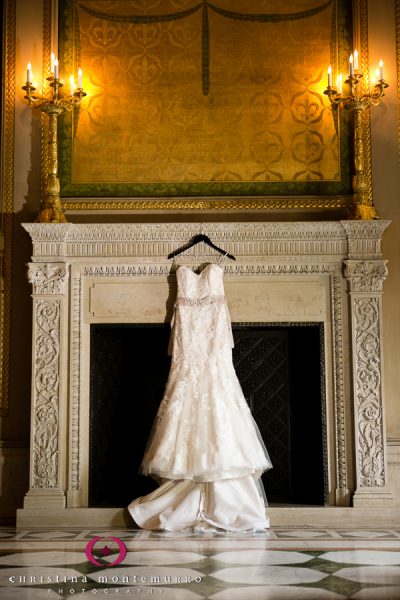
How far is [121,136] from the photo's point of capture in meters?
6.62

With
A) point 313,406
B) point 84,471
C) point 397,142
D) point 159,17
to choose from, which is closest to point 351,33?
point 397,142

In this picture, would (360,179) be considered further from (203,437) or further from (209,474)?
(209,474)

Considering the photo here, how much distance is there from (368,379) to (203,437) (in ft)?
4.37

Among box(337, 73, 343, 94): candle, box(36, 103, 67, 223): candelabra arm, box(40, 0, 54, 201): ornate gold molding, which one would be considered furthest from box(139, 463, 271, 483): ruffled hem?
box(337, 73, 343, 94): candle

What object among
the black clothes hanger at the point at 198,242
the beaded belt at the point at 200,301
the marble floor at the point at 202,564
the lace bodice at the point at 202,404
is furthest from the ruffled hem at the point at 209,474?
the black clothes hanger at the point at 198,242

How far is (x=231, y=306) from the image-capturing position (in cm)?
629

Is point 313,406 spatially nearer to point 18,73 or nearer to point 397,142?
point 397,142

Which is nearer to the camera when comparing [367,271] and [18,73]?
[367,271]

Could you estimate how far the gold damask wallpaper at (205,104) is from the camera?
21.6 feet

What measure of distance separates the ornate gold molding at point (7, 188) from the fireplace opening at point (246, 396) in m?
0.72

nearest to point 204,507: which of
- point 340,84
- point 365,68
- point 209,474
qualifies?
point 209,474

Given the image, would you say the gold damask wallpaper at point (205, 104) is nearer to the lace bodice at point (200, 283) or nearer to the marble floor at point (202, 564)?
the lace bodice at point (200, 283)

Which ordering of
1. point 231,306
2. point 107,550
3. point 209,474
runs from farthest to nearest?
point 231,306
point 209,474
point 107,550

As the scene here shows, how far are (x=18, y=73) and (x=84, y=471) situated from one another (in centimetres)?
319
